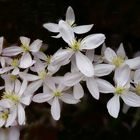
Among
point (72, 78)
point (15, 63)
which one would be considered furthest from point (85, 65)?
point (15, 63)

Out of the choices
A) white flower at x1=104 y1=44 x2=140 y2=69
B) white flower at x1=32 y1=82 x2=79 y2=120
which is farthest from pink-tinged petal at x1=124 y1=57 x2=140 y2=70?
white flower at x1=32 y1=82 x2=79 y2=120

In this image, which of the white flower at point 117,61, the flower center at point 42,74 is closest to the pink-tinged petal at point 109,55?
the white flower at point 117,61

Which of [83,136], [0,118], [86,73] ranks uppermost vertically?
[86,73]

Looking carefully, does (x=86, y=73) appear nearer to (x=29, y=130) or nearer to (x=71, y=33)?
(x=71, y=33)

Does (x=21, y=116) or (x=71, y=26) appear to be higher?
(x=71, y=26)

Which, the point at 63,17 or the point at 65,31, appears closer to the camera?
the point at 65,31

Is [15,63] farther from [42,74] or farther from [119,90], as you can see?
[119,90]

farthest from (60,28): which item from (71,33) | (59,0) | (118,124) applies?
(118,124)
